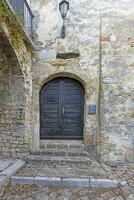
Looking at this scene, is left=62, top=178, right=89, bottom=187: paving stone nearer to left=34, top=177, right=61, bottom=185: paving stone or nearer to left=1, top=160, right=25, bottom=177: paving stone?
left=34, top=177, right=61, bottom=185: paving stone

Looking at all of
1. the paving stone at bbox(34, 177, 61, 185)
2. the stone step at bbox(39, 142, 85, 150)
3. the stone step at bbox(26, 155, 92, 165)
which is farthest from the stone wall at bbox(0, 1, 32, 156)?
the paving stone at bbox(34, 177, 61, 185)

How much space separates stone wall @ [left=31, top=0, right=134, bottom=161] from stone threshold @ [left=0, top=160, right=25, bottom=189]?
1030 mm

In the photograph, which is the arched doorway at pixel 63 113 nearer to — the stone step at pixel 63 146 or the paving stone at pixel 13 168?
the stone step at pixel 63 146

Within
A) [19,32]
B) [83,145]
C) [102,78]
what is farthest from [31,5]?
[83,145]

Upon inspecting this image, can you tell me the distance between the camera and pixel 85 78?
5.57 metres

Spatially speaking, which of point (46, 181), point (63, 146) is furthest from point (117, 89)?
point (46, 181)

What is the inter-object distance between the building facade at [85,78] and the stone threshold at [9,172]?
2.34ft

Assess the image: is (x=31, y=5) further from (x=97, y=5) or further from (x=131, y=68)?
(x=131, y=68)

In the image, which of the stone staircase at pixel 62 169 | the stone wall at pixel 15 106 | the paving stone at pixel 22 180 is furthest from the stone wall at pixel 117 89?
the paving stone at pixel 22 180

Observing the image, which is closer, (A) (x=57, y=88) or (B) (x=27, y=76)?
(B) (x=27, y=76)

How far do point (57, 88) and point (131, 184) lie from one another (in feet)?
9.68

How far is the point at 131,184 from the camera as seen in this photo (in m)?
3.91

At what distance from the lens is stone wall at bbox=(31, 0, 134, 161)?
5418 mm

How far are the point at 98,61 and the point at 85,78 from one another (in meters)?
0.54
